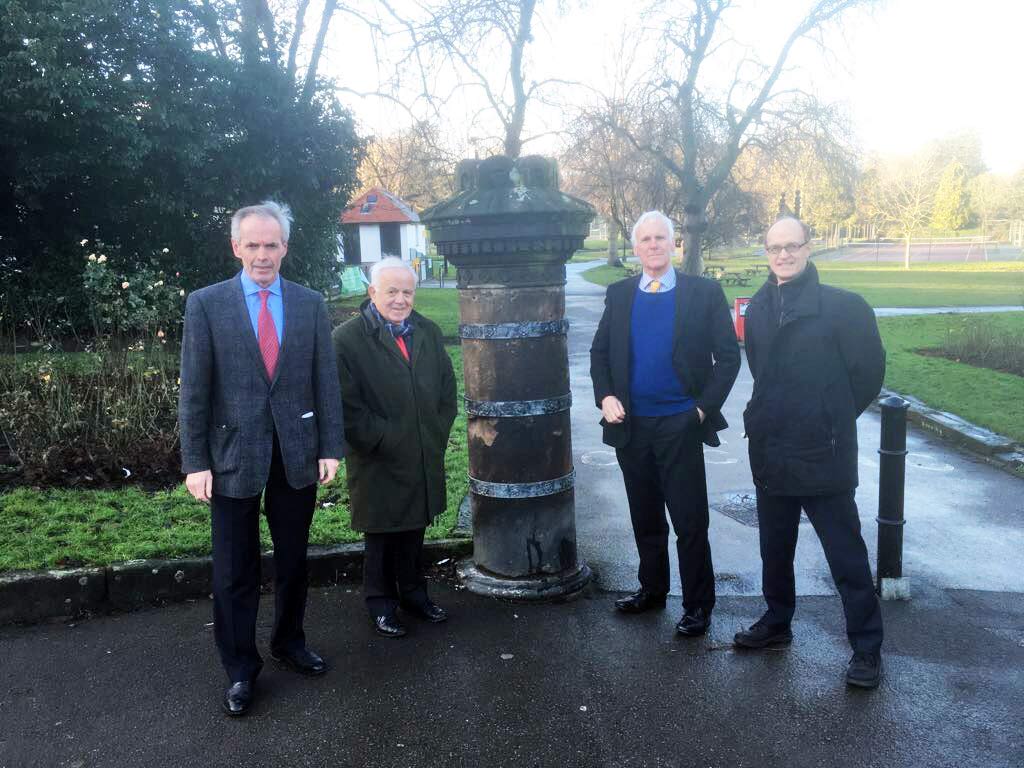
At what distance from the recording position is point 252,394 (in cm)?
346

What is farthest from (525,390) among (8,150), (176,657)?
(8,150)

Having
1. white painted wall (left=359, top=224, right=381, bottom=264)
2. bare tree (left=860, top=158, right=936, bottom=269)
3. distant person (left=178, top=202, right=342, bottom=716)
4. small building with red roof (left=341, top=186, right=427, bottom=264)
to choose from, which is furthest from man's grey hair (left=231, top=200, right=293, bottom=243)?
bare tree (left=860, top=158, right=936, bottom=269)

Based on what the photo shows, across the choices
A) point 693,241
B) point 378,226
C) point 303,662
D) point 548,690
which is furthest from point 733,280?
point 303,662

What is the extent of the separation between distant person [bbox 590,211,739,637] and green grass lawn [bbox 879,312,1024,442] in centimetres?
567

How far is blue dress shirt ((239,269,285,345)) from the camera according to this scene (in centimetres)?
351

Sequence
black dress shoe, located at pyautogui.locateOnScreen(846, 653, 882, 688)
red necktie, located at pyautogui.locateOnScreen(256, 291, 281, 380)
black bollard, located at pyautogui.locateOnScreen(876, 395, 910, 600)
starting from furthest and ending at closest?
black bollard, located at pyautogui.locateOnScreen(876, 395, 910, 600), black dress shoe, located at pyautogui.locateOnScreen(846, 653, 882, 688), red necktie, located at pyautogui.locateOnScreen(256, 291, 281, 380)

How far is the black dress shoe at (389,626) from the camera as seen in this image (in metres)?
4.17

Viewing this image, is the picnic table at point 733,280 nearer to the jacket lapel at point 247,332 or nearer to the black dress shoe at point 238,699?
the jacket lapel at point 247,332

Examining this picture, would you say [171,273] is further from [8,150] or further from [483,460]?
[483,460]

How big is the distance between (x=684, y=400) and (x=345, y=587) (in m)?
2.12

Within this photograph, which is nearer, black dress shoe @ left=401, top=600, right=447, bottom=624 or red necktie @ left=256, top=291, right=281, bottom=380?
red necktie @ left=256, top=291, right=281, bottom=380

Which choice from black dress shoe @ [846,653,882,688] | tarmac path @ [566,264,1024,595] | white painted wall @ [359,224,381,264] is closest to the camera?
black dress shoe @ [846,653,882,688]

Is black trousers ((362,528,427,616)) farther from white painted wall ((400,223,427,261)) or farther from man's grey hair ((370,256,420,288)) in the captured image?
white painted wall ((400,223,427,261))

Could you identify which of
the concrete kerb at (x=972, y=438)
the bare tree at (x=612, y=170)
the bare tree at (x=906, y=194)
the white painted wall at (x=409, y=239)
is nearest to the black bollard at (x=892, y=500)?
A: the concrete kerb at (x=972, y=438)
